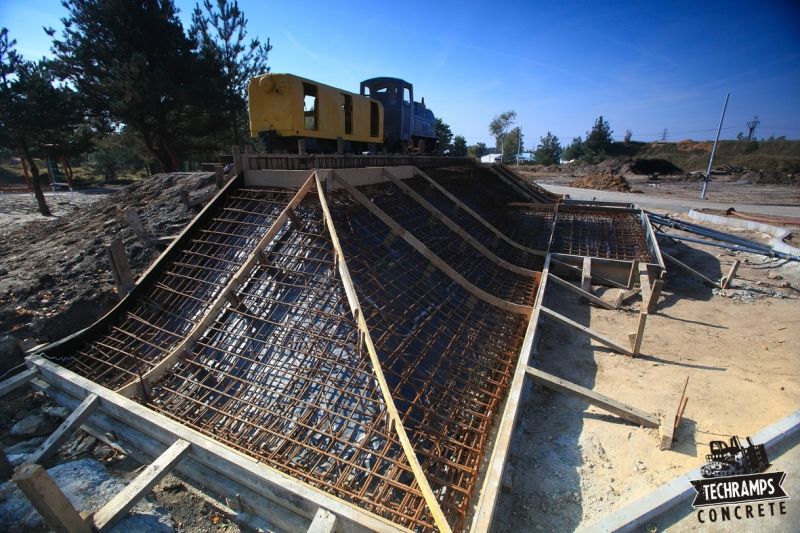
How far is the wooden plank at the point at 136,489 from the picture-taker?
7.66ft

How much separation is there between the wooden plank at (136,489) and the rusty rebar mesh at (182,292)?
1.38 m

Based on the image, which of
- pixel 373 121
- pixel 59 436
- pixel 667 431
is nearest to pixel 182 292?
pixel 59 436

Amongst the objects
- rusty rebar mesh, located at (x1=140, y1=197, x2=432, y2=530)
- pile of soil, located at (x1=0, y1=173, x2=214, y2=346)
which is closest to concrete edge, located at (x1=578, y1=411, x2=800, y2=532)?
rusty rebar mesh, located at (x1=140, y1=197, x2=432, y2=530)

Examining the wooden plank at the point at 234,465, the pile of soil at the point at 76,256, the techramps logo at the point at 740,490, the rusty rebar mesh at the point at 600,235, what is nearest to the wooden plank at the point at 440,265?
the techramps logo at the point at 740,490

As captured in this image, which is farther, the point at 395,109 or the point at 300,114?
the point at 395,109

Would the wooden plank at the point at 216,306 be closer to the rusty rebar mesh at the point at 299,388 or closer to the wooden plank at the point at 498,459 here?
the rusty rebar mesh at the point at 299,388

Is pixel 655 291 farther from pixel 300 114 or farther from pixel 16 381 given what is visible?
pixel 16 381

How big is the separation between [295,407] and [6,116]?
17.3m

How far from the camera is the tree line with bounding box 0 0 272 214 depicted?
488 inches

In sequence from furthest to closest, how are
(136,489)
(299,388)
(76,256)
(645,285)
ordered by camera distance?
1. (76,256)
2. (645,285)
3. (299,388)
4. (136,489)

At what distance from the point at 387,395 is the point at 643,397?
12.4 feet

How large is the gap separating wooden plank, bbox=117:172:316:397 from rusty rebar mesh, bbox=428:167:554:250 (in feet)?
21.1

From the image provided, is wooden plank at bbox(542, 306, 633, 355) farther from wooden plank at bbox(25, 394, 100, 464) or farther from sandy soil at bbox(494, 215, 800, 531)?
wooden plank at bbox(25, 394, 100, 464)

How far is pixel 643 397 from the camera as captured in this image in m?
4.53
